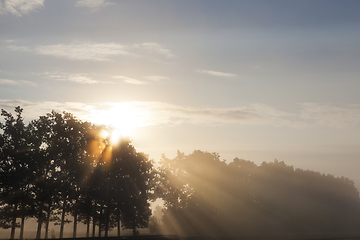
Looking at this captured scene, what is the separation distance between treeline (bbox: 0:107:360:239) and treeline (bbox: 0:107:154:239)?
147mm

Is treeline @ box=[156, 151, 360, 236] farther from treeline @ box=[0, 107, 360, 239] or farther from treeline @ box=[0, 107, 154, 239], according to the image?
treeline @ box=[0, 107, 154, 239]

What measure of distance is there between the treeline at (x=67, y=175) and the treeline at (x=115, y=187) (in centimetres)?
15

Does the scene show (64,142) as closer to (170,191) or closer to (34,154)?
(34,154)

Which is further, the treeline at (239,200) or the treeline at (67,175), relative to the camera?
the treeline at (239,200)

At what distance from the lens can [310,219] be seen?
4729 inches

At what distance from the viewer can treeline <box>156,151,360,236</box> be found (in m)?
93.1

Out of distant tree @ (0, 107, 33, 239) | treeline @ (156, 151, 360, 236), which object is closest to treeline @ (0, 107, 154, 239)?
distant tree @ (0, 107, 33, 239)

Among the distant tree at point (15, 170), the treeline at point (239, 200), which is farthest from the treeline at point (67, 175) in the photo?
the treeline at point (239, 200)

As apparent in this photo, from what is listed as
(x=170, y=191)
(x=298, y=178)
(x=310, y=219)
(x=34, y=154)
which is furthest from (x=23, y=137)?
(x=298, y=178)

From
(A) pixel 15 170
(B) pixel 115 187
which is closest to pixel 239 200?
(B) pixel 115 187

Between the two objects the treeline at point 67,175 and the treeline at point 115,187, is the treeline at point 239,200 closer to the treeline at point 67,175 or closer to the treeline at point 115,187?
the treeline at point 115,187

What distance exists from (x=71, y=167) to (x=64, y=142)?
4774 millimetres

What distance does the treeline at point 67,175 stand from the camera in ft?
176

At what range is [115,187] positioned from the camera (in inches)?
2499
